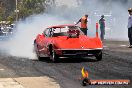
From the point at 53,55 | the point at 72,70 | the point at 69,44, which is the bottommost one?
the point at 72,70

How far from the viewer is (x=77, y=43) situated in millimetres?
15477

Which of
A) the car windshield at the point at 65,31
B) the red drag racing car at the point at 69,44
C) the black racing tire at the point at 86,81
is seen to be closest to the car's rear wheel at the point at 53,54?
the red drag racing car at the point at 69,44

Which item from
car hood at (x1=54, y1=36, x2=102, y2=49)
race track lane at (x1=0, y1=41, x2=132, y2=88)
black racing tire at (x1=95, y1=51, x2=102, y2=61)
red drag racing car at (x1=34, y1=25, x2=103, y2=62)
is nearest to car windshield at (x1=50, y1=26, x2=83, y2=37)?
red drag racing car at (x1=34, y1=25, x2=103, y2=62)

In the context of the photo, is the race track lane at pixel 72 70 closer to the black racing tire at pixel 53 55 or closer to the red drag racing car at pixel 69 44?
the black racing tire at pixel 53 55

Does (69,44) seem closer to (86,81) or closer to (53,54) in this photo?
(53,54)

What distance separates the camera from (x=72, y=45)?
1541 centimetres

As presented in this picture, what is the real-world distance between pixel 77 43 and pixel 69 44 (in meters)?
0.29

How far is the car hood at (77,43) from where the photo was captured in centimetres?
1535

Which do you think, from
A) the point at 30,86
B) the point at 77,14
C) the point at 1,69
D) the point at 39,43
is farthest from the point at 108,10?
the point at 30,86

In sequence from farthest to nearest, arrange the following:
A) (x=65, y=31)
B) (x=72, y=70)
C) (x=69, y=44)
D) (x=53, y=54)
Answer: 1. (x=65, y=31)
2. (x=53, y=54)
3. (x=69, y=44)
4. (x=72, y=70)

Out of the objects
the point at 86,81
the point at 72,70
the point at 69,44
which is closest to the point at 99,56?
the point at 69,44

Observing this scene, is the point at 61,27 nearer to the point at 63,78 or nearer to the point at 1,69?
the point at 1,69

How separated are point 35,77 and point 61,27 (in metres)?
5.23

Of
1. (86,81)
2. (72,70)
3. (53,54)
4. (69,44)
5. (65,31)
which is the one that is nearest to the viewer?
(86,81)
